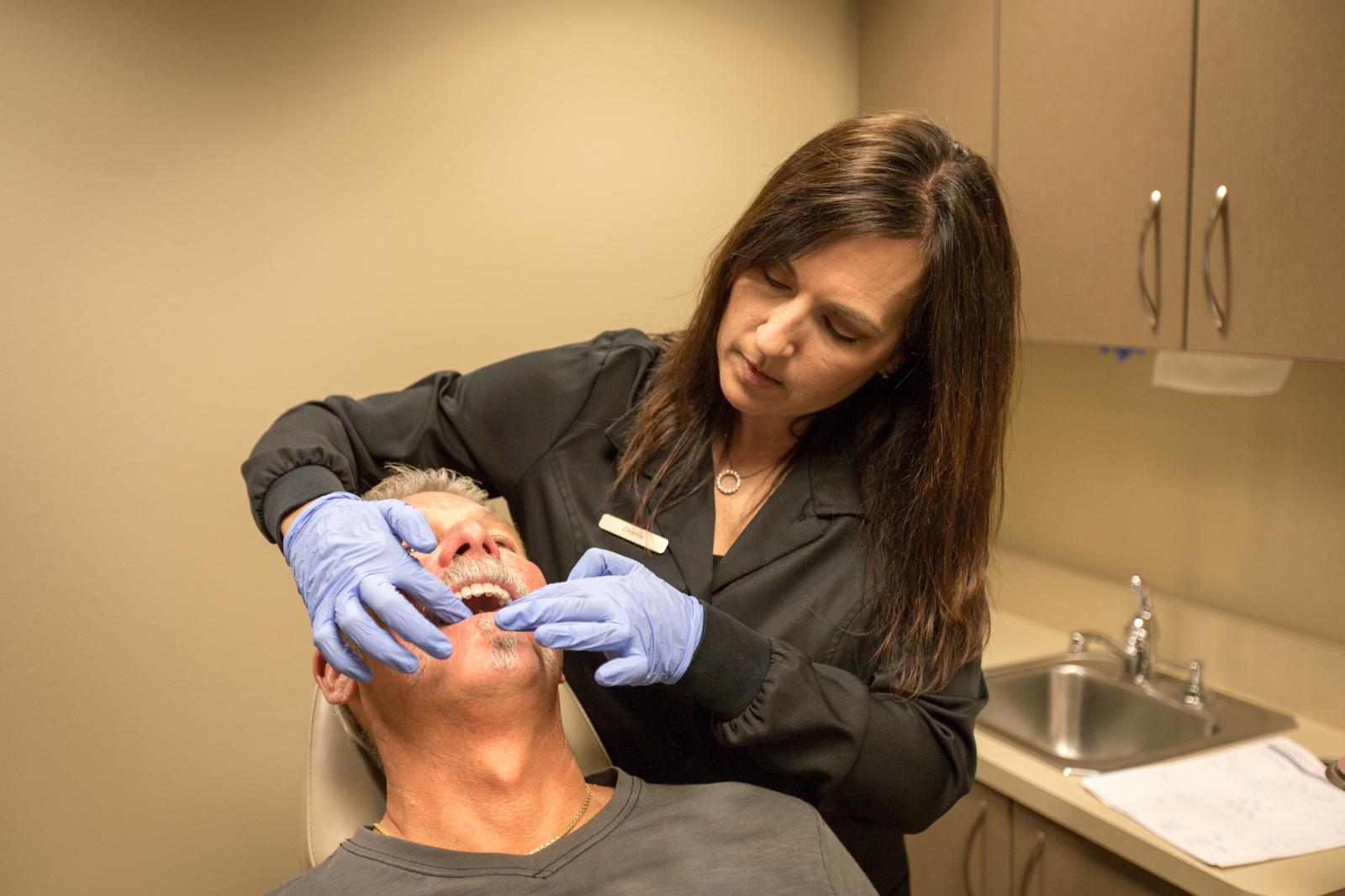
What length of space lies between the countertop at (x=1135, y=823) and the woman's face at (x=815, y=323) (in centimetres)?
90

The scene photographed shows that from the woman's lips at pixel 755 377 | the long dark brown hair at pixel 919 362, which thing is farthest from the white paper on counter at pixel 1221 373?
the woman's lips at pixel 755 377

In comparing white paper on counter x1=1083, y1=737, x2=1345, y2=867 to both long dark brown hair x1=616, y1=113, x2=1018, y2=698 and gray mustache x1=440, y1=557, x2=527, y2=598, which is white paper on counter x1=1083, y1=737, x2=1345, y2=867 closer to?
long dark brown hair x1=616, y1=113, x2=1018, y2=698

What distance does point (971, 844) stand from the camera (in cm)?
208

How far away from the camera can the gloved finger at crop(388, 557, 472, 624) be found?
45.9 inches

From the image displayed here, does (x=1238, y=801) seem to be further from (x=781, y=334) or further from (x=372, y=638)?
(x=372, y=638)

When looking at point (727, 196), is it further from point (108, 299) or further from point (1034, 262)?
point (108, 299)

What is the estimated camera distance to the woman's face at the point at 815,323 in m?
1.30

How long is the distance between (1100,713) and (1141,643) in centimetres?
18

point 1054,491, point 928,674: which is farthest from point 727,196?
point 928,674

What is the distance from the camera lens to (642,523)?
150 centimetres

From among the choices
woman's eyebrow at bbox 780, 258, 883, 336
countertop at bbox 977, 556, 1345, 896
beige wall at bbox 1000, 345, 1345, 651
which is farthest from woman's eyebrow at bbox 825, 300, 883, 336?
beige wall at bbox 1000, 345, 1345, 651

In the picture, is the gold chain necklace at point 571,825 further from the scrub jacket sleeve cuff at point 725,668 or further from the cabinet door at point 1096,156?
the cabinet door at point 1096,156

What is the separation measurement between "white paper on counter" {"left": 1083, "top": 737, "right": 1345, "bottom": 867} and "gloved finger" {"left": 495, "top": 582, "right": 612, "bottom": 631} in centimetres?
109

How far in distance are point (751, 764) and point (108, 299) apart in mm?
1630
